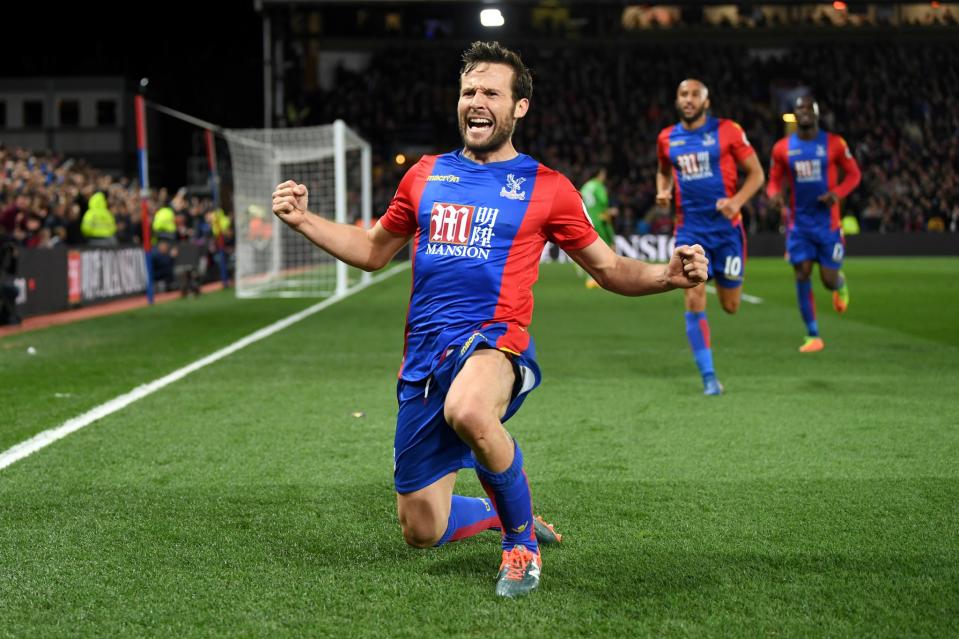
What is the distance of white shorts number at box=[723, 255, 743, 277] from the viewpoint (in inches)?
→ 328

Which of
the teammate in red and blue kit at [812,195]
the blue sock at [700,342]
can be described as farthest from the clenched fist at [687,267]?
the teammate in red and blue kit at [812,195]

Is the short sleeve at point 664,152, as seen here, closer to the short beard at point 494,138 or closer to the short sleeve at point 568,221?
the short sleeve at point 568,221

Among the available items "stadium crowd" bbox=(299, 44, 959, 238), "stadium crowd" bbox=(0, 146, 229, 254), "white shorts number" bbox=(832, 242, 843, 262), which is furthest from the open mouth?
"stadium crowd" bbox=(299, 44, 959, 238)

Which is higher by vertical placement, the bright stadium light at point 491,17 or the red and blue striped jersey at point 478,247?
the bright stadium light at point 491,17

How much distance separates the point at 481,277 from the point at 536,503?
133 centimetres

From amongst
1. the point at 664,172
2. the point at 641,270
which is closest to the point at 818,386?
the point at 664,172

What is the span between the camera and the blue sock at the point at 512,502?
144 inches

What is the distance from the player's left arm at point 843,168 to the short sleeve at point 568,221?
23.0 ft

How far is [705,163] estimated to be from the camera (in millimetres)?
8359

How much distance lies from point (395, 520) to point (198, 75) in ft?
156

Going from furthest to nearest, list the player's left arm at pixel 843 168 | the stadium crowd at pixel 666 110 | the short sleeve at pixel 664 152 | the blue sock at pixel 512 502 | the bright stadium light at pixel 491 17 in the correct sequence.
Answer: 1. the stadium crowd at pixel 666 110
2. the player's left arm at pixel 843 168
3. the short sleeve at pixel 664 152
4. the bright stadium light at pixel 491 17
5. the blue sock at pixel 512 502

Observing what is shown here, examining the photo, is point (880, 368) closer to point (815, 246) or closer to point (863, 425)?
point (815, 246)

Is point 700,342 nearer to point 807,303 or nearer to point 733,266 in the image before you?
point 733,266

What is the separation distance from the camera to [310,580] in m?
3.68
